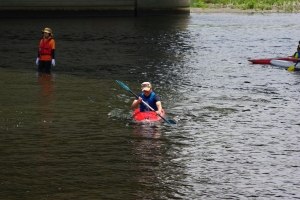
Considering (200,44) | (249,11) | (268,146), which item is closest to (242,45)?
(200,44)

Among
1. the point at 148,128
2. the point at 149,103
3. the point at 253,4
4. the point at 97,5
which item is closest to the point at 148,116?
the point at 149,103

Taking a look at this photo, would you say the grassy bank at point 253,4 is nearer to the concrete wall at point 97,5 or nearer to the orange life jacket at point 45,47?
the concrete wall at point 97,5

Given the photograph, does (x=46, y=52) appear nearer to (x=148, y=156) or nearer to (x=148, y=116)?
(x=148, y=116)

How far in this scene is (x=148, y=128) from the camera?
19422 millimetres

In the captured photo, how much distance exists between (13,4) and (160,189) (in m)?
59.8

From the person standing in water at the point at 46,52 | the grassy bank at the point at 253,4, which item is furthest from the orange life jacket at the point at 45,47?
the grassy bank at the point at 253,4

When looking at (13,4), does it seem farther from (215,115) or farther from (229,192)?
(229,192)

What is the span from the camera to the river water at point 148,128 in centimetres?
1412

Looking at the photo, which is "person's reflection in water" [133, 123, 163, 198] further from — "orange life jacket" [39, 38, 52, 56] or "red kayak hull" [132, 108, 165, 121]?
"orange life jacket" [39, 38, 52, 56]

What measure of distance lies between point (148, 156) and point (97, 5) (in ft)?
199

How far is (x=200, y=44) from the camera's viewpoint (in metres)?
47.2

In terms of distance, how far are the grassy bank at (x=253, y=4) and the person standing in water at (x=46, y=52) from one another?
62703mm

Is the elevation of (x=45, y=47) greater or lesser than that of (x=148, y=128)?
greater

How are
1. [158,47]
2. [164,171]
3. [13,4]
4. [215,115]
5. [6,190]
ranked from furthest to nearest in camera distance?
[13,4] < [158,47] < [215,115] < [164,171] < [6,190]
